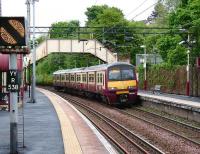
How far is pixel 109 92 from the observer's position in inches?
1325

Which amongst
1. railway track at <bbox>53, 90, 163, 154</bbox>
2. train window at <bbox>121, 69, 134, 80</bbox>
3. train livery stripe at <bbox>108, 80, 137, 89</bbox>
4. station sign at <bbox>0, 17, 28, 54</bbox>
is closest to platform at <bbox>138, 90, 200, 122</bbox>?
train livery stripe at <bbox>108, 80, 137, 89</bbox>

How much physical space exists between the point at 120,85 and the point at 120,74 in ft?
2.22

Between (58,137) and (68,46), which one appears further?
(68,46)

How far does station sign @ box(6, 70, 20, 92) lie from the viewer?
12.9m

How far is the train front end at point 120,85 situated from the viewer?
3366 cm

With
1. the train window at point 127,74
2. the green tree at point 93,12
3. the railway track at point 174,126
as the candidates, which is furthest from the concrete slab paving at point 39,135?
the green tree at point 93,12

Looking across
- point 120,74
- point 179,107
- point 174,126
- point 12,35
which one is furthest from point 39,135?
point 120,74

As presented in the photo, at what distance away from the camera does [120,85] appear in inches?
1329

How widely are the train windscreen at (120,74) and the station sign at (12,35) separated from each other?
21180 millimetres

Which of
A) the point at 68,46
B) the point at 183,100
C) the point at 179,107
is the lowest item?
the point at 179,107

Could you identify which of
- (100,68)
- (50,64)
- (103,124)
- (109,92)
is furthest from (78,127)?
(50,64)

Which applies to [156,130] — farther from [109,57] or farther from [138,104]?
[109,57]

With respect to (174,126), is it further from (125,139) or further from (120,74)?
(120,74)

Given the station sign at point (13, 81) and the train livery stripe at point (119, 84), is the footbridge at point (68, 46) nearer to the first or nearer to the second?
the train livery stripe at point (119, 84)
